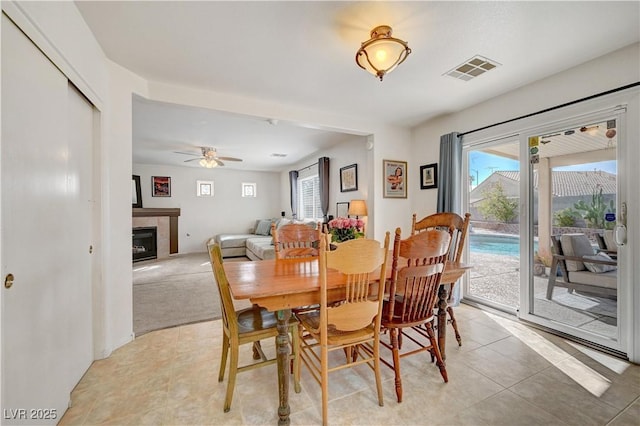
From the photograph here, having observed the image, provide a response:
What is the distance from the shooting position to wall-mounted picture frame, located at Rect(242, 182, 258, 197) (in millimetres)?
8009

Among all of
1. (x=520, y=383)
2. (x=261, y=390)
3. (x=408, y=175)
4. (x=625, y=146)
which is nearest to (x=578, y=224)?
(x=625, y=146)

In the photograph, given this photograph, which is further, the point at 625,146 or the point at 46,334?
the point at 625,146

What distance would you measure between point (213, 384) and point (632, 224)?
3.37 metres

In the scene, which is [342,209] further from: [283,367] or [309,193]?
[283,367]

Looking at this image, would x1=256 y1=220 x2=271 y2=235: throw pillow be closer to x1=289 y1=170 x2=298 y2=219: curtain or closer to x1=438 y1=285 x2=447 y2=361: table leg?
x1=289 y1=170 x2=298 y2=219: curtain

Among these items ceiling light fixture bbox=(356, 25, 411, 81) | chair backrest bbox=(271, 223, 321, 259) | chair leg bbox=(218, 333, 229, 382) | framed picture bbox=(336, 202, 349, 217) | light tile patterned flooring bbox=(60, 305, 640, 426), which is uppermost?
ceiling light fixture bbox=(356, 25, 411, 81)

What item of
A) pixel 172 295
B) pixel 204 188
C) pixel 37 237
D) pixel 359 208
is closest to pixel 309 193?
pixel 359 208

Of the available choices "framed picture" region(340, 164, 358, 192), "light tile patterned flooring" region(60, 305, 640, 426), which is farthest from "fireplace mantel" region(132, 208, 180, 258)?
"light tile patterned flooring" region(60, 305, 640, 426)

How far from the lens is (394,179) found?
3949 mm

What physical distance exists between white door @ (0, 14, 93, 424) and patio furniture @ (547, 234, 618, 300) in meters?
3.92

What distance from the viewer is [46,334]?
1.33 meters

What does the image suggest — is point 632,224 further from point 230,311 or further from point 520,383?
point 230,311

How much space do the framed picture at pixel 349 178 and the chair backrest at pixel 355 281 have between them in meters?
3.08

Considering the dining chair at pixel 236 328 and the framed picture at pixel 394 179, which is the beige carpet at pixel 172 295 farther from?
the framed picture at pixel 394 179
